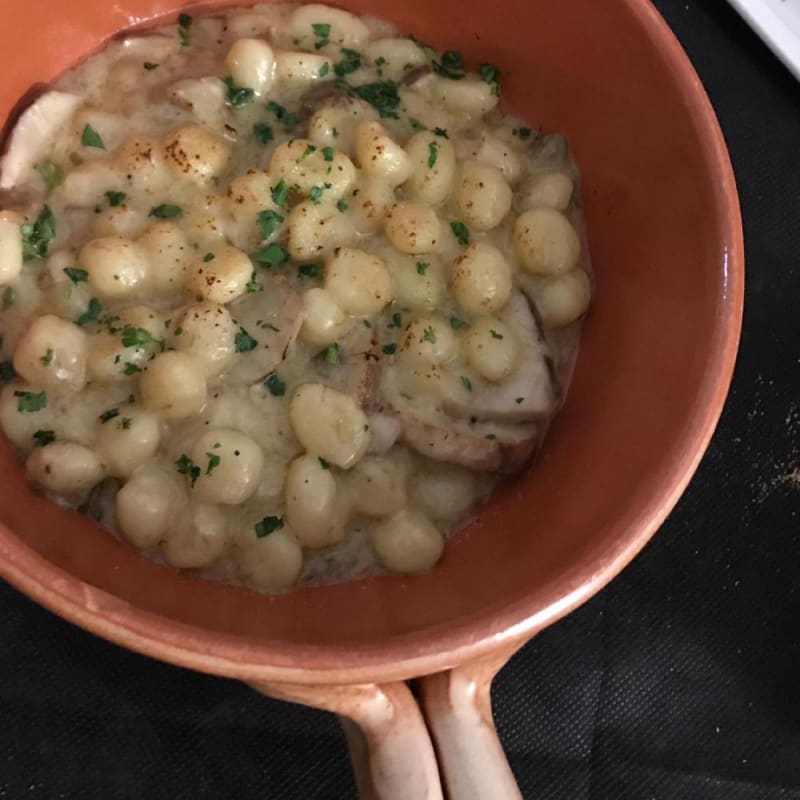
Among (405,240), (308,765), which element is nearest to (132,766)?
(308,765)

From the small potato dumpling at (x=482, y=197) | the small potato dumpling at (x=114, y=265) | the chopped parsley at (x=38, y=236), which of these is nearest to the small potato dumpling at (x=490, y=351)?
the small potato dumpling at (x=482, y=197)

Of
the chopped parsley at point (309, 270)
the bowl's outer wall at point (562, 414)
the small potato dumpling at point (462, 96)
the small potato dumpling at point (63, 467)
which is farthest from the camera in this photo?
the small potato dumpling at point (462, 96)

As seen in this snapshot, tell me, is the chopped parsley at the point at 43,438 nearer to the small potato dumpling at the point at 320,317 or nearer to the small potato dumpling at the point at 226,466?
the small potato dumpling at the point at 226,466

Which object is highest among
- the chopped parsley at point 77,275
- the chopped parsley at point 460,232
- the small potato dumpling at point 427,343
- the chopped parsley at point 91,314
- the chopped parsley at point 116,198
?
the chopped parsley at point 460,232

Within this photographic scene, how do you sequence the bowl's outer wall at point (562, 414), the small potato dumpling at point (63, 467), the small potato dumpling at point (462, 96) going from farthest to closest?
the small potato dumpling at point (462, 96), the small potato dumpling at point (63, 467), the bowl's outer wall at point (562, 414)

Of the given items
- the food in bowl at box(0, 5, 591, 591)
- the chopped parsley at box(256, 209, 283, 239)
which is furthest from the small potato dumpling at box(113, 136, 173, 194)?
the chopped parsley at box(256, 209, 283, 239)

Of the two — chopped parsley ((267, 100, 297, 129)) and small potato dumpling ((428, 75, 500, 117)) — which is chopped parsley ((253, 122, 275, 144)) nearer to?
chopped parsley ((267, 100, 297, 129))

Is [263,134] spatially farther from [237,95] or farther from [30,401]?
[30,401]
